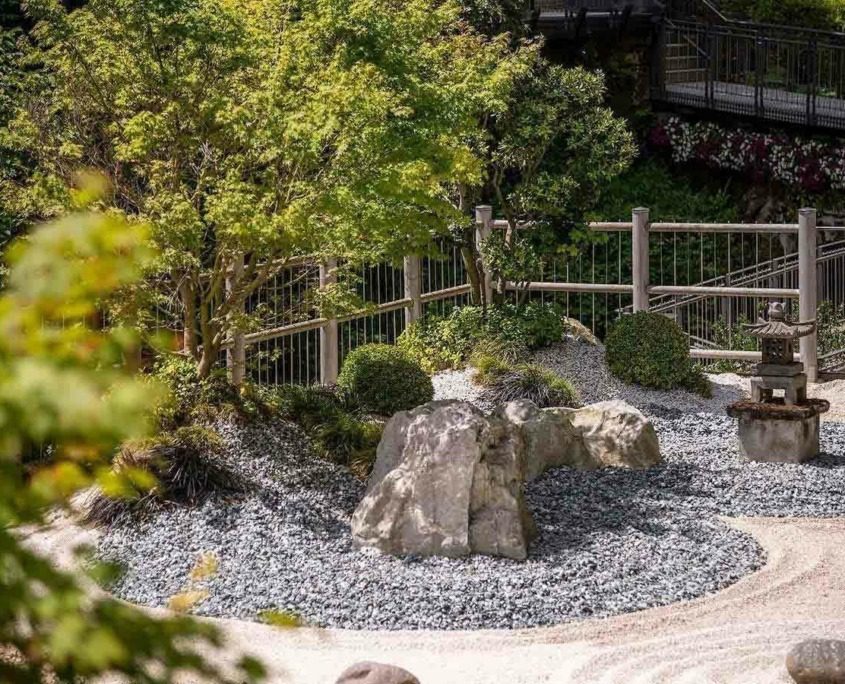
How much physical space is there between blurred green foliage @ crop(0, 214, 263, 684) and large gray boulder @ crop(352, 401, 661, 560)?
263 inches

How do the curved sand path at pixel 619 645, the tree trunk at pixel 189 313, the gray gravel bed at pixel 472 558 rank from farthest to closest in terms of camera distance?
the tree trunk at pixel 189 313 < the gray gravel bed at pixel 472 558 < the curved sand path at pixel 619 645

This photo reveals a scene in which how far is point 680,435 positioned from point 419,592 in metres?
4.94

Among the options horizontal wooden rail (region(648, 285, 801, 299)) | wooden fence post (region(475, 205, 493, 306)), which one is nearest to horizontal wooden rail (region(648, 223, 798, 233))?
horizontal wooden rail (region(648, 285, 801, 299))

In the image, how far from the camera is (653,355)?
14156 millimetres

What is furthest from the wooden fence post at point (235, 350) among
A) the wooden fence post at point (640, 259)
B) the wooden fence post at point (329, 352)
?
the wooden fence post at point (640, 259)

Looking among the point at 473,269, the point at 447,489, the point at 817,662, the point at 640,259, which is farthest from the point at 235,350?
the point at 817,662

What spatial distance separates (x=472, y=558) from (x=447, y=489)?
44 centimetres

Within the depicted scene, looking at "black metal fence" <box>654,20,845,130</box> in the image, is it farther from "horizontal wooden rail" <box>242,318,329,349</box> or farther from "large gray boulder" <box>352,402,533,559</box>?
"large gray boulder" <box>352,402,533,559</box>

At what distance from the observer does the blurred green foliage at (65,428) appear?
6.63 ft

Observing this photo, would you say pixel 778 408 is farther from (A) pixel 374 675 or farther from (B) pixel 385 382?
(A) pixel 374 675

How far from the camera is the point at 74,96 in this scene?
11055 mm

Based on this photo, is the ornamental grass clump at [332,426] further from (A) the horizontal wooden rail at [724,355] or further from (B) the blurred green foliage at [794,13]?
(B) the blurred green foliage at [794,13]

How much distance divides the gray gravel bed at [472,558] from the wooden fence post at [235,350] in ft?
4.14

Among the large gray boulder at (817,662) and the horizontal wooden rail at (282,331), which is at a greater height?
the horizontal wooden rail at (282,331)
